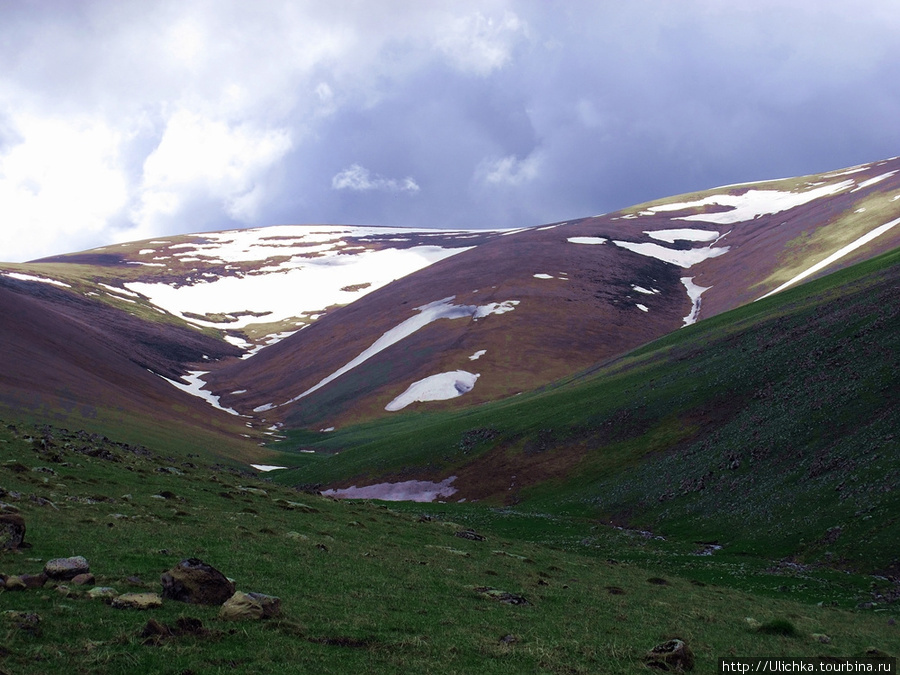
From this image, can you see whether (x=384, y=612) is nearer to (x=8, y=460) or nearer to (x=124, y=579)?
(x=124, y=579)

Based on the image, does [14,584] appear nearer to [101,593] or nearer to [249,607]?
[101,593]

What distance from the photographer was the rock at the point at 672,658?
51.1 ft

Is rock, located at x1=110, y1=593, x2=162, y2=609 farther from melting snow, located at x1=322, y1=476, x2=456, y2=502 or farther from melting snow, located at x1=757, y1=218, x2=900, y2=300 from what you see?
melting snow, located at x1=757, y1=218, x2=900, y2=300

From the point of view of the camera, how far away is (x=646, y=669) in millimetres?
15242

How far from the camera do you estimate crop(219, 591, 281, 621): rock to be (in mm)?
14547

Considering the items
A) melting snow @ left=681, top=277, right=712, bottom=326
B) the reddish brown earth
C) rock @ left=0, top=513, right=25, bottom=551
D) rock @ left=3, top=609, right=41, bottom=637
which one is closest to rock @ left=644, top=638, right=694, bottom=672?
rock @ left=3, top=609, right=41, bottom=637

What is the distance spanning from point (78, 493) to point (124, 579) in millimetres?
12164

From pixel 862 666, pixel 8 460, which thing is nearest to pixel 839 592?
pixel 862 666

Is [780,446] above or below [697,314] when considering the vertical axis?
below

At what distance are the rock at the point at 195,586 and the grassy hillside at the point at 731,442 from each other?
95.4 ft

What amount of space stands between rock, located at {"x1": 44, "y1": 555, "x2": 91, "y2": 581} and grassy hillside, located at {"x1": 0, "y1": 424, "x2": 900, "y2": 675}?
56 centimetres

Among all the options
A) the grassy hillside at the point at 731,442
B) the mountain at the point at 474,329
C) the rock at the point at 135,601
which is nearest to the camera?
the rock at the point at 135,601

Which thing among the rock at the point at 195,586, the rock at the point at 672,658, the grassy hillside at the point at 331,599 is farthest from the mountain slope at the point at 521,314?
the rock at the point at 195,586

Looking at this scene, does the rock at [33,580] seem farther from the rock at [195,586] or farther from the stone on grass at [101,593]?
the rock at [195,586]
